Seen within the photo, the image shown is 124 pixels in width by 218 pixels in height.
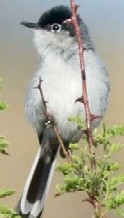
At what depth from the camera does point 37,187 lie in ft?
6.09

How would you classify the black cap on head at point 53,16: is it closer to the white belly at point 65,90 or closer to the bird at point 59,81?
the bird at point 59,81

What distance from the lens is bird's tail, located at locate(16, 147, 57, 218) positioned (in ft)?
4.75

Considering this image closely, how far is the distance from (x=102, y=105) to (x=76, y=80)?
0.14m

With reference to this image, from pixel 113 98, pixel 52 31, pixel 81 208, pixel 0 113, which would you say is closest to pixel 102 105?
pixel 52 31

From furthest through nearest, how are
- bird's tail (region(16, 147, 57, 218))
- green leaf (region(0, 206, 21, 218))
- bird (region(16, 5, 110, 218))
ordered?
bird (region(16, 5, 110, 218)) < bird's tail (region(16, 147, 57, 218)) < green leaf (region(0, 206, 21, 218))

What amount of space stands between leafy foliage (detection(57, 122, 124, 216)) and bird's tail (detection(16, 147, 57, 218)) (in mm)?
322

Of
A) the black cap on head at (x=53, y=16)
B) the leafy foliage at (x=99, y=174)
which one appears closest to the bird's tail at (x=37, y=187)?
the leafy foliage at (x=99, y=174)

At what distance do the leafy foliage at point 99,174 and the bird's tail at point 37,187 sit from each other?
1.06ft

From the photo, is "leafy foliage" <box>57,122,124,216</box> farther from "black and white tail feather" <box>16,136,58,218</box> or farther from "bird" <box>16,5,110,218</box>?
"bird" <box>16,5,110,218</box>

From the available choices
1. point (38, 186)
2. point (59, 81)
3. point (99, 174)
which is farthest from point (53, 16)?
point (99, 174)

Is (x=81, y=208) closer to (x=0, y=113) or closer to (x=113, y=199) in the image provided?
(x=0, y=113)

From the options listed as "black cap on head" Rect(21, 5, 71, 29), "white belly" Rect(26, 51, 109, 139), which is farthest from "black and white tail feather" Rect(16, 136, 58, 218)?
"black cap on head" Rect(21, 5, 71, 29)

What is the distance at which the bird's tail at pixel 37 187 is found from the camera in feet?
4.75

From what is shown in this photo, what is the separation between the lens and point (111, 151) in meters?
1.09
